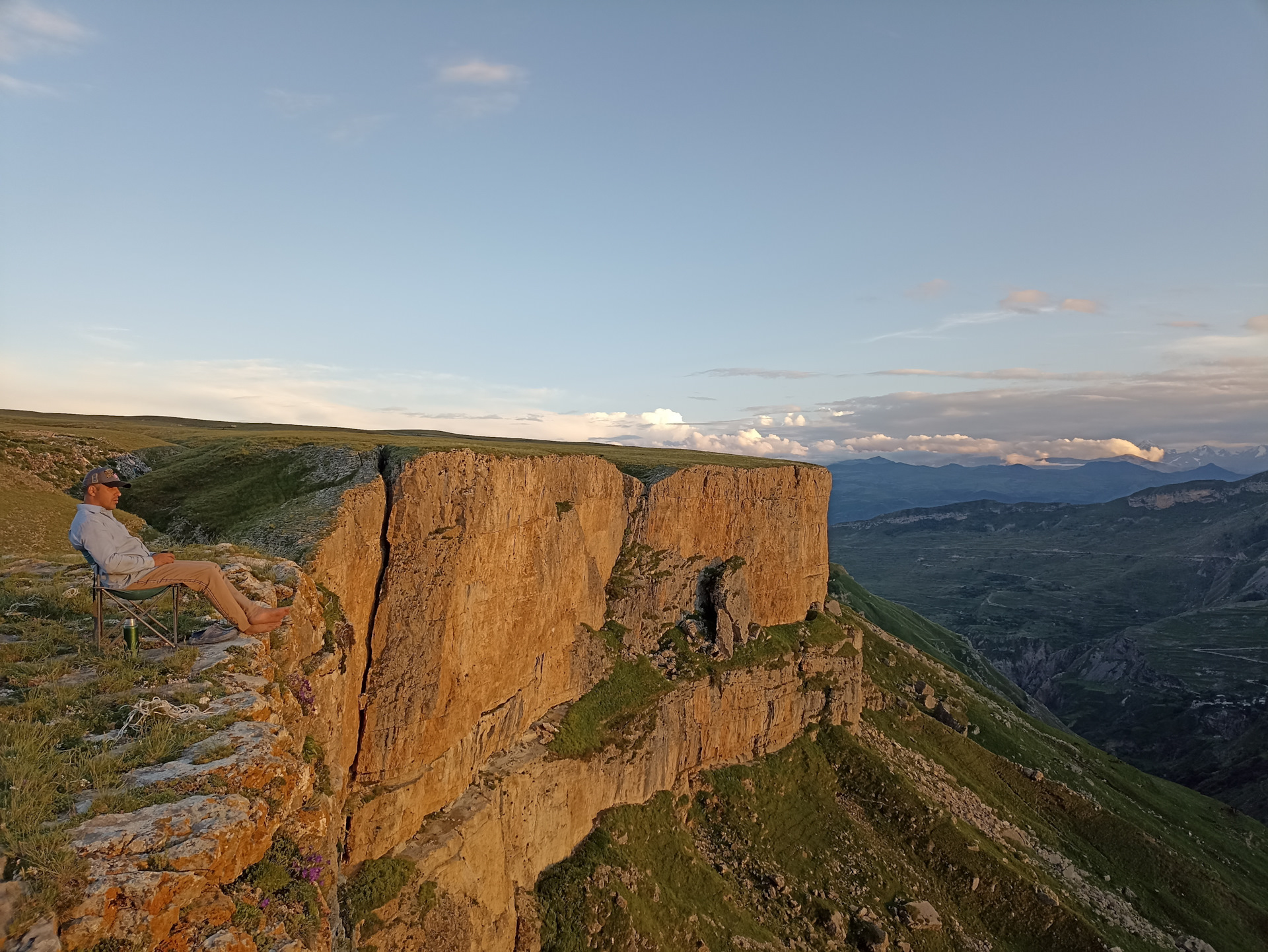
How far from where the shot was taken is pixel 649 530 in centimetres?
5828

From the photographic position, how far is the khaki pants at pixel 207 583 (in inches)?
477

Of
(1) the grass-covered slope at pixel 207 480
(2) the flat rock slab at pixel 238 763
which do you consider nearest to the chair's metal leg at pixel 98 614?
(2) the flat rock slab at pixel 238 763

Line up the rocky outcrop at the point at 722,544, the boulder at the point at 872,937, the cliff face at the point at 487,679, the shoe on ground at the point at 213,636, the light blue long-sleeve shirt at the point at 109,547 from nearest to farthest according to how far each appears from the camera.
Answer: the cliff face at the point at 487,679 → the light blue long-sleeve shirt at the point at 109,547 → the shoe on ground at the point at 213,636 → the boulder at the point at 872,937 → the rocky outcrop at the point at 722,544

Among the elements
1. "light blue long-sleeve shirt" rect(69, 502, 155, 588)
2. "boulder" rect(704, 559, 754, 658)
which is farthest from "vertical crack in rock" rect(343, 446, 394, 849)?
"boulder" rect(704, 559, 754, 658)

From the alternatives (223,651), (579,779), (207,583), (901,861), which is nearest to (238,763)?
(223,651)

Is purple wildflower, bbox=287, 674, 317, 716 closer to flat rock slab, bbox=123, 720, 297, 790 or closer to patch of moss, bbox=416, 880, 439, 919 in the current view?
flat rock slab, bbox=123, 720, 297, 790

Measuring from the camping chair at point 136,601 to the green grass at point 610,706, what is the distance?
3453cm

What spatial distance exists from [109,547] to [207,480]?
32173 millimetres

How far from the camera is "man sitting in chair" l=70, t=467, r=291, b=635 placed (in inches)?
458

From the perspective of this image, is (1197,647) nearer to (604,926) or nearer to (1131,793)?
(1131,793)

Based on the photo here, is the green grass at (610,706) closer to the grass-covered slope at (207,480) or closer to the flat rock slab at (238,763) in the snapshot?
the grass-covered slope at (207,480)

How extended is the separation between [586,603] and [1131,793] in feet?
284

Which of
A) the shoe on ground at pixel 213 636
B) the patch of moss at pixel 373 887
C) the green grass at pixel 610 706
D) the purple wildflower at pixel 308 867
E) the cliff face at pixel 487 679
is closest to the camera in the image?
the purple wildflower at pixel 308 867

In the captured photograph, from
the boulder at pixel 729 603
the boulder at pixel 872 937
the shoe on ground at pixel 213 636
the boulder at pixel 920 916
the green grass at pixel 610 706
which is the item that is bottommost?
the boulder at pixel 920 916
